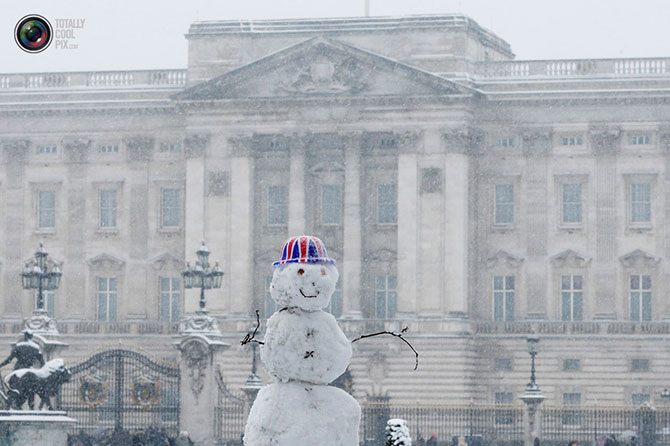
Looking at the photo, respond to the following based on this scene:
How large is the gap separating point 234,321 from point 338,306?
402 centimetres

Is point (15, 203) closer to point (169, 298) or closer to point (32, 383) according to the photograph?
point (169, 298)

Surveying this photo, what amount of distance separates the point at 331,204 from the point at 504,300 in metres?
7.42

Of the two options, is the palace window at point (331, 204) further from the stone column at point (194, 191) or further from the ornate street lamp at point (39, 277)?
the ornate street lamp at point (39, 277)

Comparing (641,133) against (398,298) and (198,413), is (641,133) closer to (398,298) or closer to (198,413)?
(398,298)

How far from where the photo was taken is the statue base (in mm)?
29359

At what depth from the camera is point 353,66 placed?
7631 centimetres

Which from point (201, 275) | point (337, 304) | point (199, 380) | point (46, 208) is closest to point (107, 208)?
point (46, 208)

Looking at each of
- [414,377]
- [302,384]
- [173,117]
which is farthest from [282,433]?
[173,117]

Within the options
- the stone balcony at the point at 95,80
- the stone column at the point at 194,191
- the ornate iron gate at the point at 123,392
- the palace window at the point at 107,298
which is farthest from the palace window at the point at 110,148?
the ornate iron gate at the point at 123,392

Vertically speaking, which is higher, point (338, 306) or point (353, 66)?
point (353, 66)

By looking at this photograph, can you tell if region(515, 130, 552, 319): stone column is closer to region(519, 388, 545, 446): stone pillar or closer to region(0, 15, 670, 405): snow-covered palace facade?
region(0, 15, 670, 405): snow-covered palace facade

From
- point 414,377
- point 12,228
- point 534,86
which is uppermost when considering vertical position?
point 534,86

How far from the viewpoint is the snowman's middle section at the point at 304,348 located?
15.5m

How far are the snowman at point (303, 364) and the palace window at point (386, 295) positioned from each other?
61.4m
